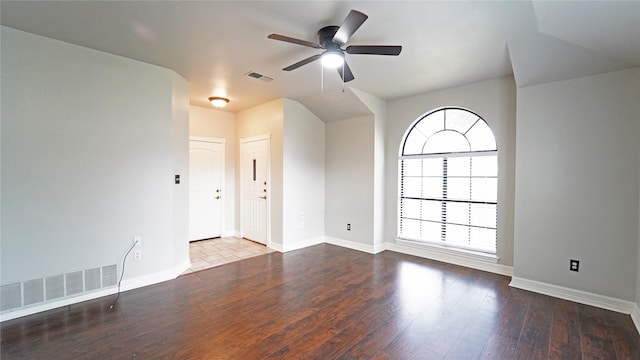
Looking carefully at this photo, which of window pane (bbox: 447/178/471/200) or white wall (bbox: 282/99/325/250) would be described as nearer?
window pane (bbox: 447/178/471/200)

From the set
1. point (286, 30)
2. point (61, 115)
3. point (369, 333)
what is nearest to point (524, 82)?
point (286, 30)

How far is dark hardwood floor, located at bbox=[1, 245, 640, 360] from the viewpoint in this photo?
82.2 inches

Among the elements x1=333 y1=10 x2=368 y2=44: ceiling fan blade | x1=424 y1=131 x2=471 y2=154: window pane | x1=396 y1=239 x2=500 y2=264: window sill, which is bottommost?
x1=396 y1=239 x2=500 y2=264: window sill

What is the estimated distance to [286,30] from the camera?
251cm

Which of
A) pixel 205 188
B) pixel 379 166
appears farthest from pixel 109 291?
pixel 379 166

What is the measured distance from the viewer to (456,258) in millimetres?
4102

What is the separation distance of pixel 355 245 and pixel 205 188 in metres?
3.21

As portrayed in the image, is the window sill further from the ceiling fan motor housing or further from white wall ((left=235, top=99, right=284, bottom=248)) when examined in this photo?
the ceiling fan motor housing

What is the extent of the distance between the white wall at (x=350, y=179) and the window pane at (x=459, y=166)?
4.01 feet

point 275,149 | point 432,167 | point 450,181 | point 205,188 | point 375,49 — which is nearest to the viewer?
point 375,49

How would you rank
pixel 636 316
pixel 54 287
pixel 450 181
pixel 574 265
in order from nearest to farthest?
pixel 636 316 < pixel 54 287 < pixel 574 265 < pixel 450 181

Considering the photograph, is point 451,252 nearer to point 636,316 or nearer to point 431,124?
point 636,316

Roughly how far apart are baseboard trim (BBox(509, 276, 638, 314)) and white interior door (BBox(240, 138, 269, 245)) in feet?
12.8

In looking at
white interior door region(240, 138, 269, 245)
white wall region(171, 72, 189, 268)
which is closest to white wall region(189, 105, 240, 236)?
white interior door region(240, 138, 269, 245)
